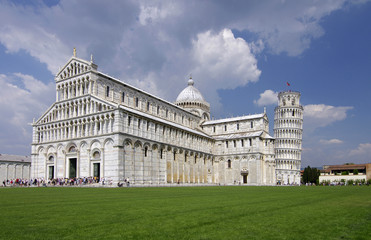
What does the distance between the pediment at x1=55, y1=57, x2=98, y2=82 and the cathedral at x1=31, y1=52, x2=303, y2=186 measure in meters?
0.17

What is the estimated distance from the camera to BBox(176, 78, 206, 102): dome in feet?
291

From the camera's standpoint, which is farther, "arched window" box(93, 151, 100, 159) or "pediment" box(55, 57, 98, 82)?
"pediment" box(55, 57, 98, 82)

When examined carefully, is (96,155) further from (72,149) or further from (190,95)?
(190,95)

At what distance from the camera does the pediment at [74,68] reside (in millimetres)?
52909

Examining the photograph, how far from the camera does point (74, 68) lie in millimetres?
55188

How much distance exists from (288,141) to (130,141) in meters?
75.7

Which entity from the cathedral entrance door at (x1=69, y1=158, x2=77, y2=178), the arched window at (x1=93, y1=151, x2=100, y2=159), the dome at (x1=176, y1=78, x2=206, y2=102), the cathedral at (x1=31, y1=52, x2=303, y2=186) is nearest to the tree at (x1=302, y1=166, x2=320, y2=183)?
the cathedral at (x1=31, y1=52, x2=303, y2=186)

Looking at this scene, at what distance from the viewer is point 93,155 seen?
50219 mm

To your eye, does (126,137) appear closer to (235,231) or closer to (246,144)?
(246,144)

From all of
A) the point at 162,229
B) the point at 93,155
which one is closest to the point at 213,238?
the point at 162,229

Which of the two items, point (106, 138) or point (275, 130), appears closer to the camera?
point (106, 138)

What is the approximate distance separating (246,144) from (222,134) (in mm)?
8931

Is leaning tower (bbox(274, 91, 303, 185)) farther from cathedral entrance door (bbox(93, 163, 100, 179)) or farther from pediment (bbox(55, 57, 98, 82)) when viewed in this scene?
pediment (bbox(55, 57, 98, 82))

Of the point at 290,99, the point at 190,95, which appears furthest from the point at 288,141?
the point at 190,95
